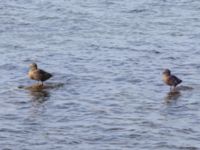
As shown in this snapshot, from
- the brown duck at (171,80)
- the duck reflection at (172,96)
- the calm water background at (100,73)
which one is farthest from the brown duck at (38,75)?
the duck reflection at (172,96)

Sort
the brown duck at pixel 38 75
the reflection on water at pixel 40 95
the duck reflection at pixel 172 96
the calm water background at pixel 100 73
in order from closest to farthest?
the calm water background at pixel 100 73
the reflection on water at pixel 40 95
the duck reflection at pixel 172 96
the brown duck at pixel 38 75

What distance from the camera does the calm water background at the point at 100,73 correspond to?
776 inches

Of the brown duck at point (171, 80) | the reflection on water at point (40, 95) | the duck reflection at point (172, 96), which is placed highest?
the brown duck at point (171, 80)

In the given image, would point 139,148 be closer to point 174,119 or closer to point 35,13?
point 174,119

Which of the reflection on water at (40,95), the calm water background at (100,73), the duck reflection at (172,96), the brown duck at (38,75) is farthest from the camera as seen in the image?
the brown duck at (38,75)

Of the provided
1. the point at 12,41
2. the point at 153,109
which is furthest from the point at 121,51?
the point at 153,109

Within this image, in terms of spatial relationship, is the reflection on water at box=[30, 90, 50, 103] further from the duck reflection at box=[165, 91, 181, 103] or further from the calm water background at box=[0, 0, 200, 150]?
the duck reflection at box=[165, 91, 181, 103]

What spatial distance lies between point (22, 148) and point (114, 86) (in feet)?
22.4

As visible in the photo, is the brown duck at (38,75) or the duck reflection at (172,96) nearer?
the duck reflection at (172,96)

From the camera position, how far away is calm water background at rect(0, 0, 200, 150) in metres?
19.7

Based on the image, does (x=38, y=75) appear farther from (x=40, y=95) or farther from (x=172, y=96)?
(x=172, y=96)

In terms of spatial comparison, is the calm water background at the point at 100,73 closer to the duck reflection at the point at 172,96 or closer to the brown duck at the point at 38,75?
the duck reflection at the point at 172,96

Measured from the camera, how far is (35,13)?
36344 mm

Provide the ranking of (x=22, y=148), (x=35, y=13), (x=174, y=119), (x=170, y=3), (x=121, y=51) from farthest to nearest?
(x=170, y=3), (x=35, y=13), (x=121, y=51), (x=174, y=119), (x=22, y=148)
